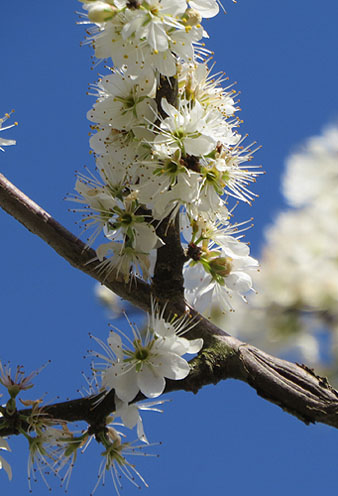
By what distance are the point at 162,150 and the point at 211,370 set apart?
0.41 m

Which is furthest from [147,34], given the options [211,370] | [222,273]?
[211,370]

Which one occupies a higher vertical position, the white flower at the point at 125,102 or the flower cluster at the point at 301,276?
the flower cluster at the point at 301,276

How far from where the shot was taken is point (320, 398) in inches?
52.6

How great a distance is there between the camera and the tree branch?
132cm

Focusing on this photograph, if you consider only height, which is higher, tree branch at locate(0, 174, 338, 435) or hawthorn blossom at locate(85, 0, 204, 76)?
hawthorn blossom at locate(85, 0, 204, 76)

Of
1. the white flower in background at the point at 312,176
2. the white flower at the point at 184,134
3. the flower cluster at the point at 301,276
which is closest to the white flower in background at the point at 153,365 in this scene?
the white flower at the point at 184,134

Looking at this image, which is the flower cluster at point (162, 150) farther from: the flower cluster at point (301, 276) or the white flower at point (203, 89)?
the flower cluster at point (301, 276)

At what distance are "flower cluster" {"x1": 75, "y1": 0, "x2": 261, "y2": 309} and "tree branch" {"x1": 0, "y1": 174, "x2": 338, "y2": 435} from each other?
0.19 feet

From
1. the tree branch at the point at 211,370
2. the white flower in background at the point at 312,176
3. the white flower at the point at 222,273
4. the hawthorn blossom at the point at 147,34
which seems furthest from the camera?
the white flower in background at the point at 312,176

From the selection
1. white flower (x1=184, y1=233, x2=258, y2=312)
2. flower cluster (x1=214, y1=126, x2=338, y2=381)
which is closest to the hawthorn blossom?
white flower (x1=184, y1=233, x2=258, y2=312)

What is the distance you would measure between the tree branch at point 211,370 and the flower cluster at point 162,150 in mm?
59

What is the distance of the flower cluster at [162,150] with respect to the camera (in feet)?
4.15

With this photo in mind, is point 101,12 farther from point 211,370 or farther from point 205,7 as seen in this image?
point 211,370

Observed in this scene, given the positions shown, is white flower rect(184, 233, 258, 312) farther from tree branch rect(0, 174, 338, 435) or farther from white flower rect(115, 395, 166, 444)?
white flower rect(115, 395, 166, 444)
